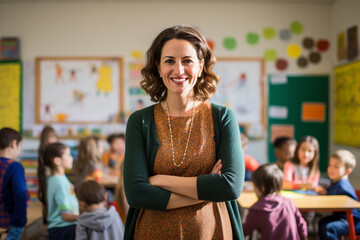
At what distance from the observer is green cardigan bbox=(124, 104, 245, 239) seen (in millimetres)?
1128

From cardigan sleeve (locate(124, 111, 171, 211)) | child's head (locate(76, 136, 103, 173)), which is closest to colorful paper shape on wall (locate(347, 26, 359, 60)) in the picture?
child's head (locate(76, 136, 103, 173))

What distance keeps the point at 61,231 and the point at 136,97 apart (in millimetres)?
2573

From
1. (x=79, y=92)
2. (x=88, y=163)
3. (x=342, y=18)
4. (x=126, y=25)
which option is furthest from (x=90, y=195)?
(x=342, y=18)

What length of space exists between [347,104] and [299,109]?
715 mm

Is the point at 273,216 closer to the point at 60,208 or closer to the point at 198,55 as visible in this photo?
the point at 198,55

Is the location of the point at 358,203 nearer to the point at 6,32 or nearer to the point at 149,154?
the point at 149,154

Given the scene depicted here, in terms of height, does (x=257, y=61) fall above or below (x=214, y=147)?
above

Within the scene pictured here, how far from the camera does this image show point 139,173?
116 centimetres

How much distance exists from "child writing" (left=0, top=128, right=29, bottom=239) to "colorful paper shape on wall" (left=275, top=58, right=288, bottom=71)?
3.46m

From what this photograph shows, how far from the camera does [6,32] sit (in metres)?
4.64

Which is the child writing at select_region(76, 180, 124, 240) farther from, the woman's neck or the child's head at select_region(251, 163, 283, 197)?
the woman's neck

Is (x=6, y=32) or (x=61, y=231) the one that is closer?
(x=61, y=231)

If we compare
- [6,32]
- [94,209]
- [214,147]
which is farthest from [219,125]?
[6,32]

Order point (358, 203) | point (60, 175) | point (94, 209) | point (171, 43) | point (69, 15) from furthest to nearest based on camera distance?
point (69, 15) → point (60, 175) → point (358, 203) → point (94, 209) → point (171, 43)
